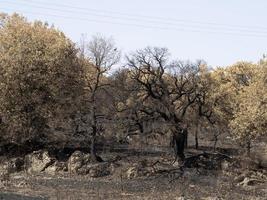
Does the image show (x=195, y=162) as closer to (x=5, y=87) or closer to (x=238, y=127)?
(x=238, y=127)

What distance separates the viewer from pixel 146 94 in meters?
56.6

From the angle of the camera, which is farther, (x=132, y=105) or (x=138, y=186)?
(x=132, y=105)

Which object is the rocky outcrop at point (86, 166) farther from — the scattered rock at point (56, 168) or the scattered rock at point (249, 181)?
the scattered rock at point (249, 181)

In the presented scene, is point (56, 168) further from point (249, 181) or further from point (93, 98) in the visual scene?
point (249, 181)

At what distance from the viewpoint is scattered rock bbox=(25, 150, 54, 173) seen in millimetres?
50125

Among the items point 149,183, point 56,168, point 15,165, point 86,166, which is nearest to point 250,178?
point 149,183

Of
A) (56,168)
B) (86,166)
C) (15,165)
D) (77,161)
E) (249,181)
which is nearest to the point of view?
(249,181)

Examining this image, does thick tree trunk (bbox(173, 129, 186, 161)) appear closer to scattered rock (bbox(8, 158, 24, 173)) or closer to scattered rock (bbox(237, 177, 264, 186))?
scattered rock (bbox(237, 177, 264, 186))

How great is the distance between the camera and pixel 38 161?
5081 centimetres

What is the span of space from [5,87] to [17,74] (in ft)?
5.64

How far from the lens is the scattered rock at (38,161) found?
164ft

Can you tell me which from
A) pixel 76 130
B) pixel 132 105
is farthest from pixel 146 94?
pixel 76 130

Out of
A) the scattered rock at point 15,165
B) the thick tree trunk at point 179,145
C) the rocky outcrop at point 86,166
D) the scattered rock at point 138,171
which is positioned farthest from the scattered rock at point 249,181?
the scattered rock at point 15,165

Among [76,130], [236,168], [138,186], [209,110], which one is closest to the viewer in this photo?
[138,186]
